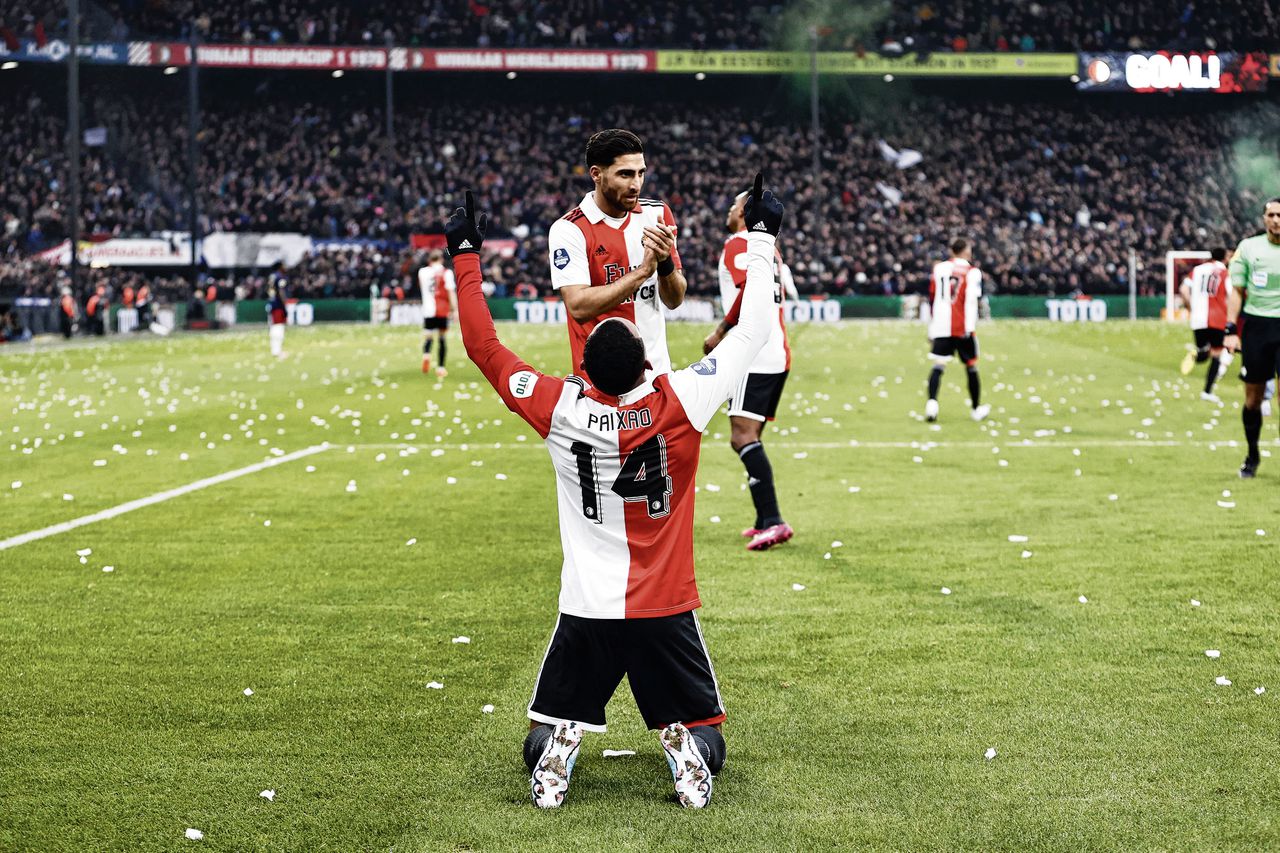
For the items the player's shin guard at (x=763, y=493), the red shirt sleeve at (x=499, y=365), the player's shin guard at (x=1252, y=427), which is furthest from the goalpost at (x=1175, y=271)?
the red shirt sleeve at (x=499, y=365)

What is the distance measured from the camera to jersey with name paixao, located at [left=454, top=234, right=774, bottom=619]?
4.63 meters

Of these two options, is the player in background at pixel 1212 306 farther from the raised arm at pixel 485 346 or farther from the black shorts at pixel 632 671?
the raised arm at pixel 485 346

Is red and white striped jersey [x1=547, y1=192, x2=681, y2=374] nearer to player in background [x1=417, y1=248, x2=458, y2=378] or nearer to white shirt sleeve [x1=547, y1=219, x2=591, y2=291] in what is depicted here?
white shirt sleeve [x1=547, y1=219, x2=591, y2=291]

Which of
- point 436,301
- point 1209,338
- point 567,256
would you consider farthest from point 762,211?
point 436,301

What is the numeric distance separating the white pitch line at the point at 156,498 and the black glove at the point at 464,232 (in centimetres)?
555

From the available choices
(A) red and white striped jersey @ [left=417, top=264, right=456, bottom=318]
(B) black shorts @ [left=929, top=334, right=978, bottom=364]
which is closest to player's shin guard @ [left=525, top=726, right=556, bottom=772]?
(B) black shorts @ [left=929, top=334, right=978, bottom=364]

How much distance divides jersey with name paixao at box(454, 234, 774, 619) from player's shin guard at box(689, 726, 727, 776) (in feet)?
1.35

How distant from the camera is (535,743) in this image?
4.80 metres

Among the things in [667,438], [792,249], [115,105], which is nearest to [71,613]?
[667,438]

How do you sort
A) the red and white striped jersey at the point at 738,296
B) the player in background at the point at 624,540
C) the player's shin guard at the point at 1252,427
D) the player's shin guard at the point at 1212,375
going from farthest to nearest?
1. the player's shin guard at the point at 1212,375
2. the player's shin guard at the point at 1252,427
3. the red and white striped jersey at the point at 738,296
4. the player in background at the point at 624,540

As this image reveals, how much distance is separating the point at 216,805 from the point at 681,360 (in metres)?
22.0

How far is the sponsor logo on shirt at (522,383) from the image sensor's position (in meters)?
4.68

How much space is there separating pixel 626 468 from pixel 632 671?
0.66 m

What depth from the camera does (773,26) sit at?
191ft
